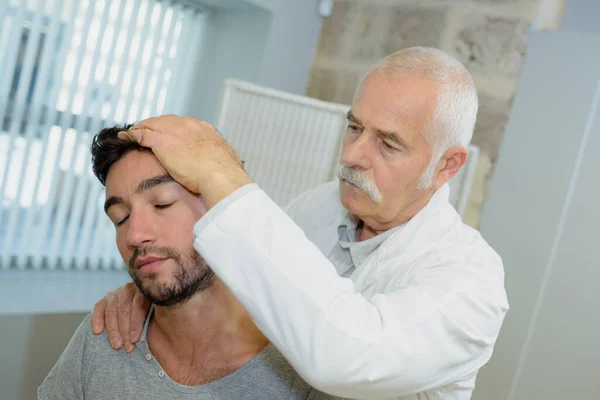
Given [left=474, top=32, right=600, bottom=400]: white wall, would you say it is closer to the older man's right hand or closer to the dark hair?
the older man's right hand

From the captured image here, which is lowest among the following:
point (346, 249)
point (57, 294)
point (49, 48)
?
point (57, 294)

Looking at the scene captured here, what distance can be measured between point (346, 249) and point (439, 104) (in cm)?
47

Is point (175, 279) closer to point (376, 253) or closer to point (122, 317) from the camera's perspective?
point (122, 317)

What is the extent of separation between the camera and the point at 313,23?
3430 mm

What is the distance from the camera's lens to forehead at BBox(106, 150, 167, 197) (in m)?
1.35

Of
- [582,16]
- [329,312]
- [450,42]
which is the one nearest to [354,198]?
[329,312]

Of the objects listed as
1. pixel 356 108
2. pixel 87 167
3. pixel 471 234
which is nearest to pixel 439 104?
pixel 356 108

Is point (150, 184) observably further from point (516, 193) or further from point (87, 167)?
point (87, 167)

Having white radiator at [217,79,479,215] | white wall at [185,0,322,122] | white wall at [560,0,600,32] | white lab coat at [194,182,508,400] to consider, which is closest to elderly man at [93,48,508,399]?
white lab coat at [194,182,508,400]

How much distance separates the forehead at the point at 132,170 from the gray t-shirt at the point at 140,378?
34 cm

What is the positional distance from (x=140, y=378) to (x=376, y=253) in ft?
1.86

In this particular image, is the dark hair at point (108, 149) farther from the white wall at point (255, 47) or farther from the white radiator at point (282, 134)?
the white wall at point (255, 47)

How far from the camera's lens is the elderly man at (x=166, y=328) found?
4.34ft

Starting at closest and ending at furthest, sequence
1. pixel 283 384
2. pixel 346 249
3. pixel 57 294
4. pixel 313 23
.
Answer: pixel 283 384, pixel 346 249, pixel 57 294, pixel 313 23
